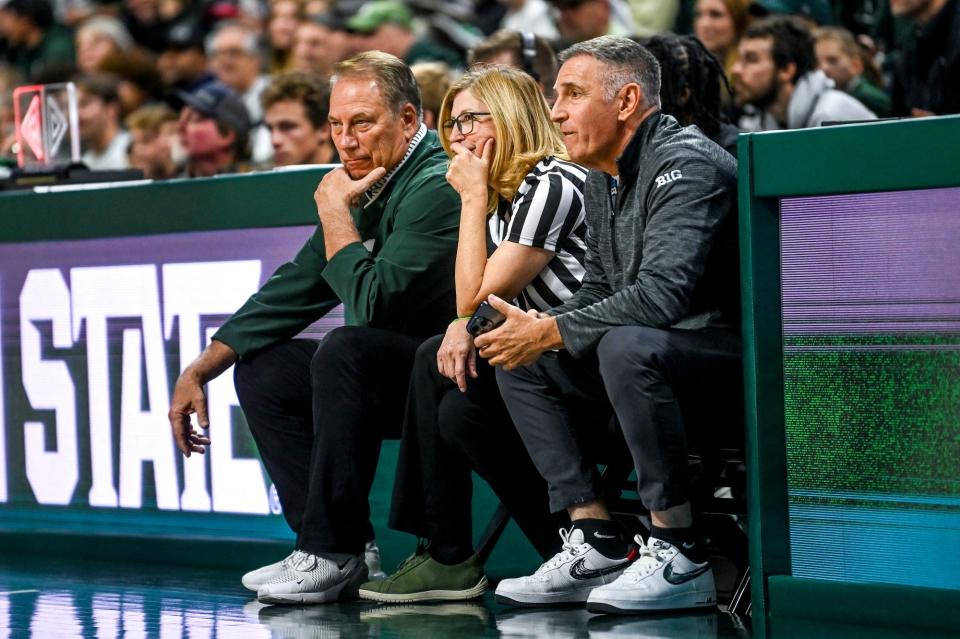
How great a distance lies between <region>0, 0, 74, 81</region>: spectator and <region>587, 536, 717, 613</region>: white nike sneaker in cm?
843

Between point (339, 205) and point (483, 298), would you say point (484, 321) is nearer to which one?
point (483, 298)

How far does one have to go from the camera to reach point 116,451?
502 cm

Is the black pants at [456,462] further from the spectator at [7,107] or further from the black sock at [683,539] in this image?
the spectator at [7,107]

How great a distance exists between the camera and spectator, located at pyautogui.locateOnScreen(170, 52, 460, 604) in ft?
13.0

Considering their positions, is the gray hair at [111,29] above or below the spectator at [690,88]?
above

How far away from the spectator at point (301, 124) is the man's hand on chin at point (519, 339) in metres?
2.94

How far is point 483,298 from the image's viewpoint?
152 inches

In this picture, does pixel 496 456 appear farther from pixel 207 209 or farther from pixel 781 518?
pixel 207 209

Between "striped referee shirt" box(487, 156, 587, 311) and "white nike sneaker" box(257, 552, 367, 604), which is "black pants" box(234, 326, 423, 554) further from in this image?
"striped referee shirt" box(487, 156, 587, 311)

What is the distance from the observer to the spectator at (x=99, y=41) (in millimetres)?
10422

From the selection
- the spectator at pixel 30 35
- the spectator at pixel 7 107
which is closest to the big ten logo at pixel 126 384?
the spectator at pixel 7 107

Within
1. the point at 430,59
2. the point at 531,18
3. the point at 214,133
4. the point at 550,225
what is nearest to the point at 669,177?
the point at 550,225

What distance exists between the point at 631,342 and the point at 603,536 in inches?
21.1

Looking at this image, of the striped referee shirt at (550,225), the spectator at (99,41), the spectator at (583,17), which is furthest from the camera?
the spectator at (99,41)
